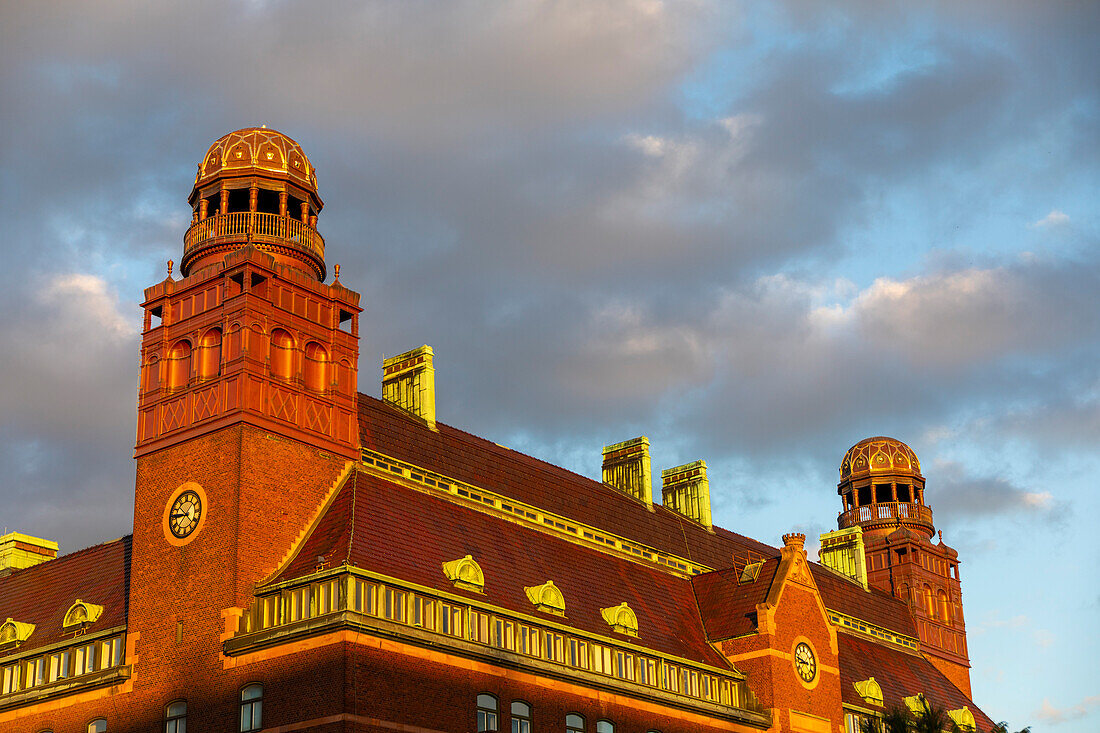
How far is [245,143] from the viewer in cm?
7756

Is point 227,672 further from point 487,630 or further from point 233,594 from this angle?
point 487,630

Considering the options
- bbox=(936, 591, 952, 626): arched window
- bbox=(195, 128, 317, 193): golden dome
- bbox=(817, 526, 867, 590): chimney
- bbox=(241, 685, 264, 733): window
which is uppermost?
bbox=(195, 128, 317, 193): golden dome

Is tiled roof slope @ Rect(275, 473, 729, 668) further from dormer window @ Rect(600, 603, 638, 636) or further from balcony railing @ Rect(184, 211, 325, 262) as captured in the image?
balcony railing @ Rect(184, 211, 325, 262)

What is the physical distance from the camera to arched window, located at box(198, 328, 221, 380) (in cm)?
7031

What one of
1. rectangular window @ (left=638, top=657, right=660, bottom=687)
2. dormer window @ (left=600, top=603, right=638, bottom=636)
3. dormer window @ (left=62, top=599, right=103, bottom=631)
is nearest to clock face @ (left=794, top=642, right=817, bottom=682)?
rectangular window @ (left=638, top=657, right=660, bottom=687)

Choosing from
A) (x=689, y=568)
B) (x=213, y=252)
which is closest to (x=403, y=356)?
(x=213, y=252)

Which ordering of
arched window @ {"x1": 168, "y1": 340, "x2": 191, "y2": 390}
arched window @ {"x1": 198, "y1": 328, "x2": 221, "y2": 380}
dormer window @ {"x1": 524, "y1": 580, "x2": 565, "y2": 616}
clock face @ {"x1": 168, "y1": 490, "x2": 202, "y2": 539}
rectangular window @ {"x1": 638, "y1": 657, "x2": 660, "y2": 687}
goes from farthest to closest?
rectangular window @ {"x1": 638, "y1": 657, "x2": 660, "y2": 687} < dormer window @ {"x1": 524, "y1": 580, "x2": 565, "y2": 616} < arched window @ {"x1": 168, "y1": 340, "x2": 191, "y2": 390} < arched window @ {"x1": 198, "y1": 328, "x2": 221, "y2": 380} < clock face @ {"x1": 168, "y1": 490, "x2": 202, "y2": 539}

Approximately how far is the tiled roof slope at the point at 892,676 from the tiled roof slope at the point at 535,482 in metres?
9.57

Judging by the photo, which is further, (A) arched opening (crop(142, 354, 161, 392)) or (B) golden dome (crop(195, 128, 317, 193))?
(B) golden dome (crop(195, 128, 317, 193))

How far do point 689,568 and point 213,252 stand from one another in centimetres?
3575

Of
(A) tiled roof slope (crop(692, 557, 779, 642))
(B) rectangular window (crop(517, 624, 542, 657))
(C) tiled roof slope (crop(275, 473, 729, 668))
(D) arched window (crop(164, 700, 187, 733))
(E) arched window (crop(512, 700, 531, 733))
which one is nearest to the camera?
(D) arched window (crop(164, 700, 187, 733))

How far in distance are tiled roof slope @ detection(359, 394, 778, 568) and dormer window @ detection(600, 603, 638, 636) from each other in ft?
28.9

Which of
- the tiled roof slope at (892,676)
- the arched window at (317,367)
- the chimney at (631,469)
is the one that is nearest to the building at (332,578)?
the arched window at (317,367)

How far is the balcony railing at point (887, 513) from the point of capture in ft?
405
